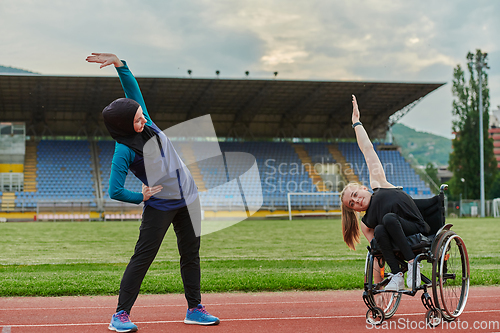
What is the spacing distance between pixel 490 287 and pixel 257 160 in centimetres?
3225

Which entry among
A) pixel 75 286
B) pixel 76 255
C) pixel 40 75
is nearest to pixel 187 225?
pixel 75 286

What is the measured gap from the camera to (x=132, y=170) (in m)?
4.17

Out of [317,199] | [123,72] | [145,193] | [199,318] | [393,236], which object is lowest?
[199,318]

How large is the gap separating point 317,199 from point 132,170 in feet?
101

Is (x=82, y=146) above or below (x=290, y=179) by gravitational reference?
above

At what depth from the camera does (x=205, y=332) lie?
4.19 meters

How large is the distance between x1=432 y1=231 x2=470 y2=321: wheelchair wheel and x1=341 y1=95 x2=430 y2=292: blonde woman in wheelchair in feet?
0.58

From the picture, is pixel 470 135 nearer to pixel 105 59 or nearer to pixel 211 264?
pixel 211 264

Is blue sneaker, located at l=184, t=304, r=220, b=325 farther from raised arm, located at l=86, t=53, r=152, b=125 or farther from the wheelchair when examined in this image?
raised arm, located at l=86, t=53, r=152, b=125

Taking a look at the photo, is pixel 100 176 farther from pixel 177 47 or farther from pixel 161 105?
pixel 177 47

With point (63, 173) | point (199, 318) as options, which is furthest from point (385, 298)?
point (63, 173)

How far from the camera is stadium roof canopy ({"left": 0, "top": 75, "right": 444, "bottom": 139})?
33438 mm

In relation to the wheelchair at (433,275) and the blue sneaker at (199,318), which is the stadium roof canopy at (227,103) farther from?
the wheelchair at (433,275)
